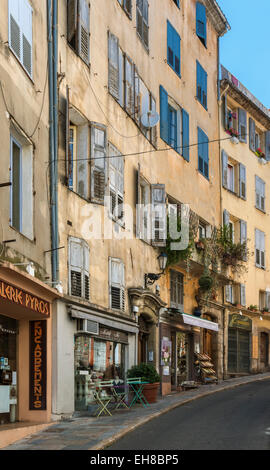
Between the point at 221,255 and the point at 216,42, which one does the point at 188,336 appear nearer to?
the point at 221,255

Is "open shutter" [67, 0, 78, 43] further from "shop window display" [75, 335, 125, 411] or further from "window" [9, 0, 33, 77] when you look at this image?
"shop window display" [75, 335, 125, 411]

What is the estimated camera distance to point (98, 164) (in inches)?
716

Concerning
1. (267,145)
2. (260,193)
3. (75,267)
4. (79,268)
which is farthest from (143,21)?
(267,145)

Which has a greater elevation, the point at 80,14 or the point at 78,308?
the point at 80,14

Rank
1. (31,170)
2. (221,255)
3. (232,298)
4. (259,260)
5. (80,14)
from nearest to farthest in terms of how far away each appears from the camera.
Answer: (31,170) < (80,14) < (221,255) < (232,298) < (259,260)

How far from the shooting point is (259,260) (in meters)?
35.1

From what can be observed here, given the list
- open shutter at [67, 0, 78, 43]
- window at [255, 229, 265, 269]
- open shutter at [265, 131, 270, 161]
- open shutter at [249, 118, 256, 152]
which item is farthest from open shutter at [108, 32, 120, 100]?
open shutter at [265, 131, 270, 161]

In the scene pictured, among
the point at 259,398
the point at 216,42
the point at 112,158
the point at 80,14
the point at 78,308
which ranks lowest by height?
the point at 259,398

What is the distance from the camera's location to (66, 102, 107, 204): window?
58.3ft

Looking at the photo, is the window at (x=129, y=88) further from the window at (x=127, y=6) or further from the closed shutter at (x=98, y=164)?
the closed shutter at (x=98, y=164)

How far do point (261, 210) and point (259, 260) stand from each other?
242cm

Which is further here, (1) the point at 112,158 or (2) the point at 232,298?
(2) the point at 232,298
